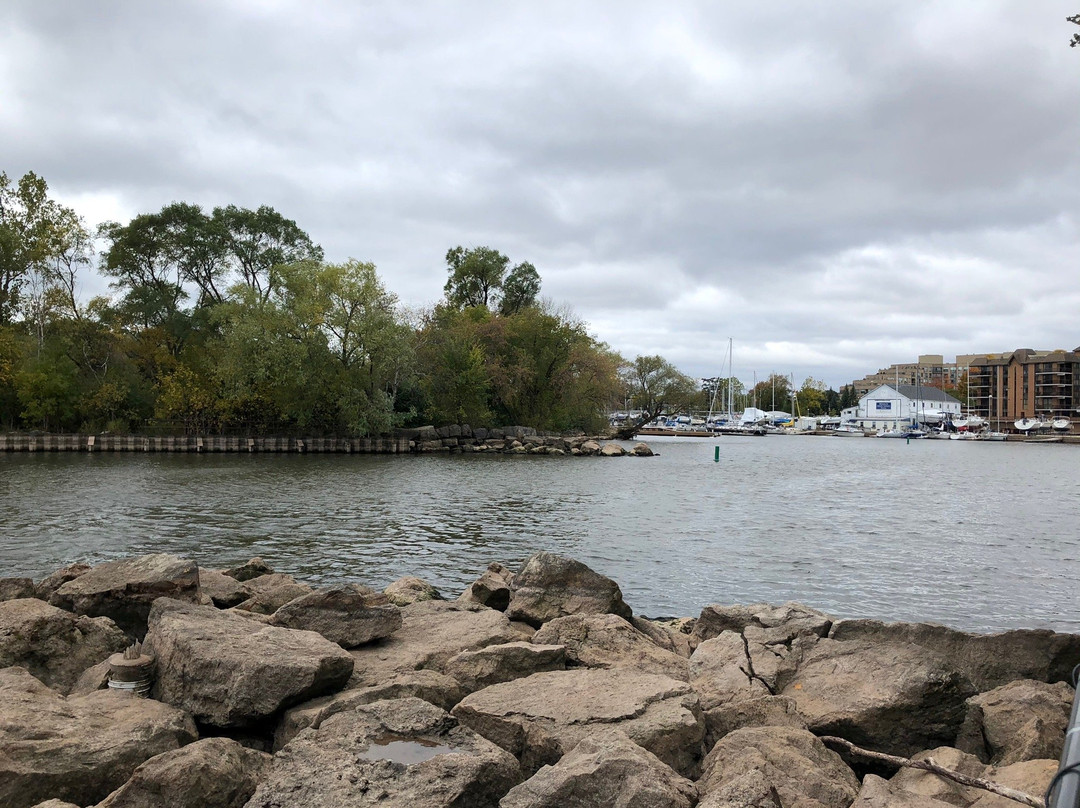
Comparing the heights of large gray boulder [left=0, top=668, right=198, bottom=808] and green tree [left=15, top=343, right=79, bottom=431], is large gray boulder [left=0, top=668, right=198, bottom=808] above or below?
below

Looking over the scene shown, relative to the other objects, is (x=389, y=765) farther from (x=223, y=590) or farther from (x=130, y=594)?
(x=223, y=590)

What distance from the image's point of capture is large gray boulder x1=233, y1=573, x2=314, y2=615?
10.1 metres

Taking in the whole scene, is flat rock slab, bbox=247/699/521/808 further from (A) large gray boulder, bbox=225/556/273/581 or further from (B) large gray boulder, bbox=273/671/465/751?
(A) large gray boulder, bbox=225/556/273/581

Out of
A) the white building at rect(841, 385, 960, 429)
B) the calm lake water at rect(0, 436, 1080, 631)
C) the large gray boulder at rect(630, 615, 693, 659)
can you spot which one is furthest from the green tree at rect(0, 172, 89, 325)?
the white building at rect(841, 385, 960, 429)

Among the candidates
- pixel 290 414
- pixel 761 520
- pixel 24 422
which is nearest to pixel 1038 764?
pixel 761 520

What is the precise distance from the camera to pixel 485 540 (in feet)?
70.2

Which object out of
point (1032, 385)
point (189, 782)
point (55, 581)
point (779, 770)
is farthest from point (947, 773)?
point (1032, 385)

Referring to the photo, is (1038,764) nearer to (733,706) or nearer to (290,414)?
(733,706)

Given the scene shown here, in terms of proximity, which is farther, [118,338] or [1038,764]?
[118,338]

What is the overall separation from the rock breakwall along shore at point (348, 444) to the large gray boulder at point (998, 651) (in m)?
57.7

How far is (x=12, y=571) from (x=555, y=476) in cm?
3168

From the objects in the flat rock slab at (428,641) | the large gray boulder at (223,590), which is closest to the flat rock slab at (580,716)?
the flat rock slab at (428,641)

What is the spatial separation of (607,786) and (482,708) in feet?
5.38

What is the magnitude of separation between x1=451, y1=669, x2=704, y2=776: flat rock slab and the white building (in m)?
177
